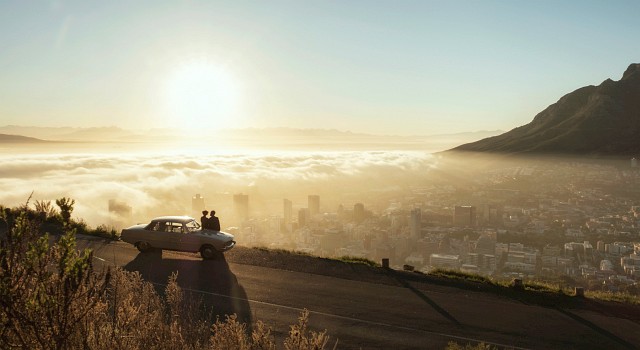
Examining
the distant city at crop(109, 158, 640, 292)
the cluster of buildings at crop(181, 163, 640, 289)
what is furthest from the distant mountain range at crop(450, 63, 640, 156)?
the cluster of buildings at crop(181, 163, 640, 289)

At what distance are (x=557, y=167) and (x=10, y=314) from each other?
5871 inches

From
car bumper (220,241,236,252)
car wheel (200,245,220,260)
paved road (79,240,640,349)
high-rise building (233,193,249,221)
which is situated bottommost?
high-rise building (233,193,249,221)

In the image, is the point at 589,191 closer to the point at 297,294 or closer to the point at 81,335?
the point at 297,294

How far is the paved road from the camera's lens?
10.3 metres

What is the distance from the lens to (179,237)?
1727cm

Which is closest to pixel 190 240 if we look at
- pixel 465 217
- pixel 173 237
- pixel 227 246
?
pixel 173 237

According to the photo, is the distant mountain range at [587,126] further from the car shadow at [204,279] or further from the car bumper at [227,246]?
the car shadow at [204,279]

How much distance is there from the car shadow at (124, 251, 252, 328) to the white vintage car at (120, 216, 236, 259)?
1.39ft

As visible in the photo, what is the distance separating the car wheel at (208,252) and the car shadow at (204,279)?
0.67ft

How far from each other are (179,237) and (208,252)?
1.38 m

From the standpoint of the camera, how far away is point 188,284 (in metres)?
13.9

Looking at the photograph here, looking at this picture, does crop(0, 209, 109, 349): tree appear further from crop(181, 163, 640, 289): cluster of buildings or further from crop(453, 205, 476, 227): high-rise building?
crop(453, 205, 476, 227): high-rise building

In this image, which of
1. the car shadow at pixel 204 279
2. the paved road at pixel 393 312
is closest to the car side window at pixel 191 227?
the car shadow at pixel 204 279

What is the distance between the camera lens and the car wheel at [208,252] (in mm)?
16938
